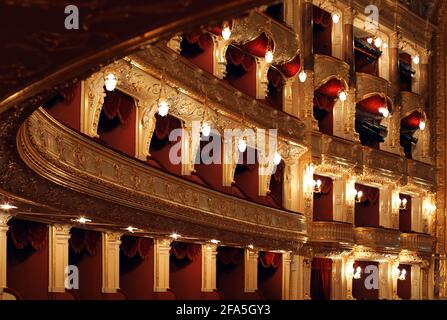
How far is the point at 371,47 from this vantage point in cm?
3089

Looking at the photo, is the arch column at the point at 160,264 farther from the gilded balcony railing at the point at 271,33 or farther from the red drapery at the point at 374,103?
the red drapery at the point at 374,103

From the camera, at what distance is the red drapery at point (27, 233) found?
15.5 m

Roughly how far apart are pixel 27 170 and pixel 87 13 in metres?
5.73

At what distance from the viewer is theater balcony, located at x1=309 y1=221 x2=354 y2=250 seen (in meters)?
25.9

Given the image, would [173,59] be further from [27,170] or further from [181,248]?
[27,170]

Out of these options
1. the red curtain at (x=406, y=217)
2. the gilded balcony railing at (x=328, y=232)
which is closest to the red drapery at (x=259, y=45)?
the gilded balcony railing at (x=328, y=232)

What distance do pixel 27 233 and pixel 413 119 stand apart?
1888 cm

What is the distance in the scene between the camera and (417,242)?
103 feet

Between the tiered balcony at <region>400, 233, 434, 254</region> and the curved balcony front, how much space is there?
→ 25.1 ft

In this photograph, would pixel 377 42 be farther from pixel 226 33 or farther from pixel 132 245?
pixel 132 245

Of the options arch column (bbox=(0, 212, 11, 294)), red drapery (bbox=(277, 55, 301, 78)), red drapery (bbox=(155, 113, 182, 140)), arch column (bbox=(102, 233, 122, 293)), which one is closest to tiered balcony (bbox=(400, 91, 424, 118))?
red drapery (bbox=(277, 55, 301, 78))

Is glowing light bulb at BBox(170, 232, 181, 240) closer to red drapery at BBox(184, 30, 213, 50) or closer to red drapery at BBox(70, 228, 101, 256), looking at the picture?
red drapery at BBox(70, 228, 101, 256)

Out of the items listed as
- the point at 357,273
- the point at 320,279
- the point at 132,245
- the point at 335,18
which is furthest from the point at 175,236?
the point at 357,273

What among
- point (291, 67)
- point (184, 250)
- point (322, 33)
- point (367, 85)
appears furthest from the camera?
point (367, 85)
